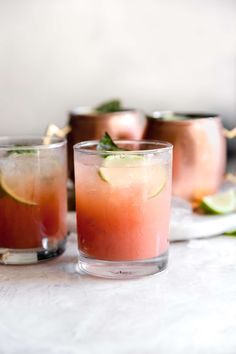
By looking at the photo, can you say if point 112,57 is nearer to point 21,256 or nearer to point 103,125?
point 103,125

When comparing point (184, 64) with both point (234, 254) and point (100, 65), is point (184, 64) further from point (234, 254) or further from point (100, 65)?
point (234, 254)

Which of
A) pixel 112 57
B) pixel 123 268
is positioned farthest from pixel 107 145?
pixel 112 57

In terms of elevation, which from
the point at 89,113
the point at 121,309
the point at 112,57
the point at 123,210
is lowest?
the point at 121,309

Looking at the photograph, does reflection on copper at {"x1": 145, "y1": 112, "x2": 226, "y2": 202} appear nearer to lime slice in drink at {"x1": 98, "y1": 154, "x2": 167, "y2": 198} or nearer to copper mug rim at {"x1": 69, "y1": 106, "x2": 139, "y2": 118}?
copper mug rim at {"x1": 69, "y1": 106, "x2": 139, "y2": 118}

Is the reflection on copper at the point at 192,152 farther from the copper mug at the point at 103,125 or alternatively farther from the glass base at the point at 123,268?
the glass base at the point at 123,268

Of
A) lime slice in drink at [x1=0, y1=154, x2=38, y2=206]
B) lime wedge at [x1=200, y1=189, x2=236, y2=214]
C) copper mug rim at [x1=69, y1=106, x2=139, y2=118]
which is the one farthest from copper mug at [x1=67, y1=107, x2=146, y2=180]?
lime slice in drink at [x1=0, y1=154, x2=38, y2=206]

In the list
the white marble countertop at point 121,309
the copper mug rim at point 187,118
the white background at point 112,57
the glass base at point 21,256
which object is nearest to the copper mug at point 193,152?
the copper mug rim at point 187,118
